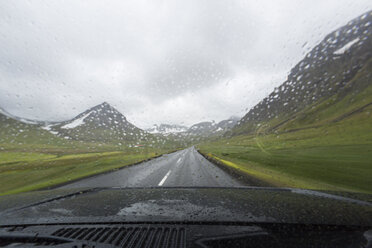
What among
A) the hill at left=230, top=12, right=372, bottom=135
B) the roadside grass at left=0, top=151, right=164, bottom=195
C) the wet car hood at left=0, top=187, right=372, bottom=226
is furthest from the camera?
the hill at left=230, top=12, right=372, bottom=135

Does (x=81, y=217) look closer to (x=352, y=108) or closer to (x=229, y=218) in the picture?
(x=229, y=218)

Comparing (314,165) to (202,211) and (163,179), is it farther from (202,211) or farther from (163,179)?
(202,211)

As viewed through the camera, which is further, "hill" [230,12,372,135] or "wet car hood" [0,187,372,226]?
"hill" [230,12,372,135]

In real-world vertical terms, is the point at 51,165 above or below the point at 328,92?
below

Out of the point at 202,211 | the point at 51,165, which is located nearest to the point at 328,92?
the point at 202,211

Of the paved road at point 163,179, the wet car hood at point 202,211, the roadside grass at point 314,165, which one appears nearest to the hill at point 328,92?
the roadside grass at point 314,165

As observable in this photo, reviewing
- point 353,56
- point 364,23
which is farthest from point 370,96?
point 364,23

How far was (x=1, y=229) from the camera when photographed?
6.81ft

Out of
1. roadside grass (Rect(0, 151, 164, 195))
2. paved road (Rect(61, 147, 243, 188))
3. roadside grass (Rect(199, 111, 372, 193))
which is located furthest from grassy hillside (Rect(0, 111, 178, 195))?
roadside grass (Rect(199, 111, 372, 193))

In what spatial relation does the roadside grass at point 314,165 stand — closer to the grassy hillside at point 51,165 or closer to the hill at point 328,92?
the grassy hillside at point 51,165

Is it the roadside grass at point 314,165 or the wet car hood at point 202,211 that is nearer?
the wet car hood at point 202,211

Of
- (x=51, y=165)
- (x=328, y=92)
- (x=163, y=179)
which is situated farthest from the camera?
(x=328, y=92)

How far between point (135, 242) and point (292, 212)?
2339 mm

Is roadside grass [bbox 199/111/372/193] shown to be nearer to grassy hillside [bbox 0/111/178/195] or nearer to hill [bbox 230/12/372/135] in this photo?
grassy hillside [bbox 0/111/178/195]
